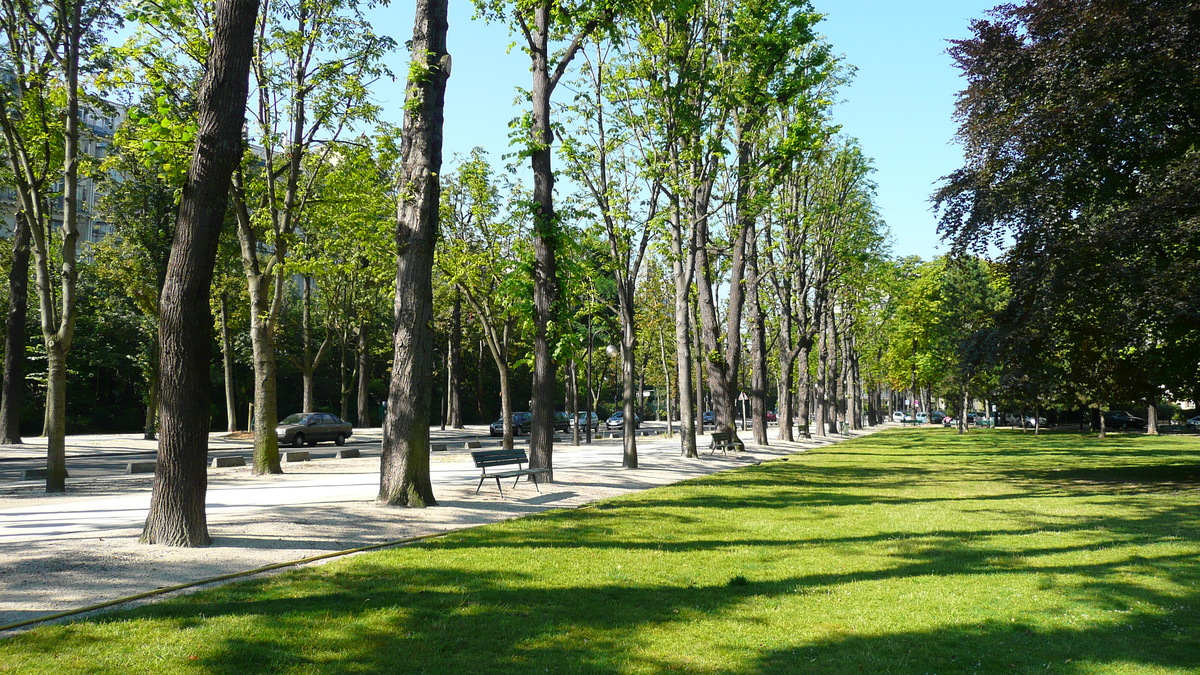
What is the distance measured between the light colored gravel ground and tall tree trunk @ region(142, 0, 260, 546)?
1.63ft

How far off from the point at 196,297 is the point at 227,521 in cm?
346

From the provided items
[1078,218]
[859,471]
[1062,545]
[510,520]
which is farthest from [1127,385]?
[510,520]

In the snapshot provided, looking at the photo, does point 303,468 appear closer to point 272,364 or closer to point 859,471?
point 272,364

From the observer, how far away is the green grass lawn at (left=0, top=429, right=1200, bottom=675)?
5219mm

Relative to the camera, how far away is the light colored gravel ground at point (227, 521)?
7.15m

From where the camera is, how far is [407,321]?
12219 mm

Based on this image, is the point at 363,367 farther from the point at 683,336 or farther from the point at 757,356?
the point at 683,336

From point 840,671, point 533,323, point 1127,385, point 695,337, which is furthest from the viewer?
point 695,337

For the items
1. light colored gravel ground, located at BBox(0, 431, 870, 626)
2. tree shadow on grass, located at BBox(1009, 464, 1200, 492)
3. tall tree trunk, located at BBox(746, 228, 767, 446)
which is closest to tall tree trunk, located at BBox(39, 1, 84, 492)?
light colored gravel ground, located at BBox(0, 431, 870, 626)

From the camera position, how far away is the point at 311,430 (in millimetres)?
36906

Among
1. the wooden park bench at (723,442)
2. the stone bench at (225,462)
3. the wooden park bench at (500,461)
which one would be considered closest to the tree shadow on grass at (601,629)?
the wooden park bench at (500,461)

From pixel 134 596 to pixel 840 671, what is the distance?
5.47 m

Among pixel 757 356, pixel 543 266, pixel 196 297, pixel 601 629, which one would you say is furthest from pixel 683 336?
pixel 601 629

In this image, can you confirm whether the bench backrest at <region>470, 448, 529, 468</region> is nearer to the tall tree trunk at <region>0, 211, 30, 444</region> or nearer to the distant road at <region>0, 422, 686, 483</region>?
the distant road at <region>0, 422, 686, 483</region>
